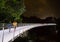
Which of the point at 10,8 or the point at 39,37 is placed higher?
the point at 10,8

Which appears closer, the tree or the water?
the water

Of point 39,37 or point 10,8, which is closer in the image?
point 39,37

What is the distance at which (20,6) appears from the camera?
2350 cm

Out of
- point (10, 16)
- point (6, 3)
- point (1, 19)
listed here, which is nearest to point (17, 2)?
point (6, 3)

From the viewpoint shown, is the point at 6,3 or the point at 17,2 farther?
the point at 17,2

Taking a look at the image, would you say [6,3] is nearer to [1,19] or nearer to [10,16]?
[10,16]

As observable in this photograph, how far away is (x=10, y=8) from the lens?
71.3ft

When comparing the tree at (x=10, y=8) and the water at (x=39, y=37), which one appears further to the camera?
the tree at (x=10, y=8)

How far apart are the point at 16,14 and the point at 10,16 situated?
Answer: 1659 millimetres

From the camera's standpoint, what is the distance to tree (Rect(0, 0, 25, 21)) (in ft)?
64.7

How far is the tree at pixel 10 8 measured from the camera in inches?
777

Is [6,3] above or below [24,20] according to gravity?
above

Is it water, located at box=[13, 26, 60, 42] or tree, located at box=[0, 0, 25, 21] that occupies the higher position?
tree, located at box=[0, 0, 25, 21]

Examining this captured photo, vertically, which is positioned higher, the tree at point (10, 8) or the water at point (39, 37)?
the tree at point (10, 8)
